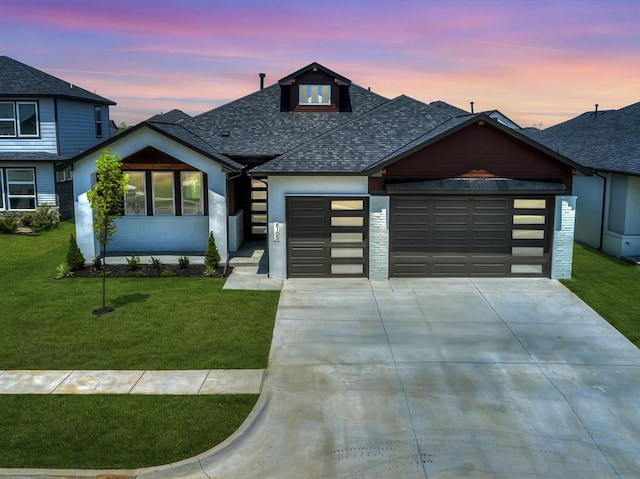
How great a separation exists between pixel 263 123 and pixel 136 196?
6.47 metres

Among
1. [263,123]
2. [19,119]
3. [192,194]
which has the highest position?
[19,119]

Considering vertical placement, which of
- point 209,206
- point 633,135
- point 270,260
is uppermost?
point 633,135

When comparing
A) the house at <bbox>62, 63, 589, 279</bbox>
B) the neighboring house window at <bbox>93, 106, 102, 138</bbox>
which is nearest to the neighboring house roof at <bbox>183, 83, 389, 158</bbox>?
the house at <bbox>62, 63, 589, 279</bbox>

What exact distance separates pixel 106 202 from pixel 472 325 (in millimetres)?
9055

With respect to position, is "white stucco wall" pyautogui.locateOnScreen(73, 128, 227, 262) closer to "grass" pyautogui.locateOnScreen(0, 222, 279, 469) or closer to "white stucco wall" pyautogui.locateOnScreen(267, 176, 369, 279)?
"grass" pyautogui.locateOnScreen(0, 222, 279, 469)

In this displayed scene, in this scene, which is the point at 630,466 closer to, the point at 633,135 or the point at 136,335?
the point at 136,335

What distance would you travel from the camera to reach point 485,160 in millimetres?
17766

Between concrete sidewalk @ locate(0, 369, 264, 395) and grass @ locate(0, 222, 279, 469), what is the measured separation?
24 centimetres

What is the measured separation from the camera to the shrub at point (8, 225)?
26516mm

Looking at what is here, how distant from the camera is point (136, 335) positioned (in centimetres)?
1338

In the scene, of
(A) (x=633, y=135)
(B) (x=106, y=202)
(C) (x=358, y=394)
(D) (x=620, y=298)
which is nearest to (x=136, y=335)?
(B) (x=106, y=202)

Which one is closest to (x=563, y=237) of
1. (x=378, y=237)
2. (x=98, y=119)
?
(x=378, y=237)

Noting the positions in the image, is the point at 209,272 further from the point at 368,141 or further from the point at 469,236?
the point at 469,236

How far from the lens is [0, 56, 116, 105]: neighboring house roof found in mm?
28114
